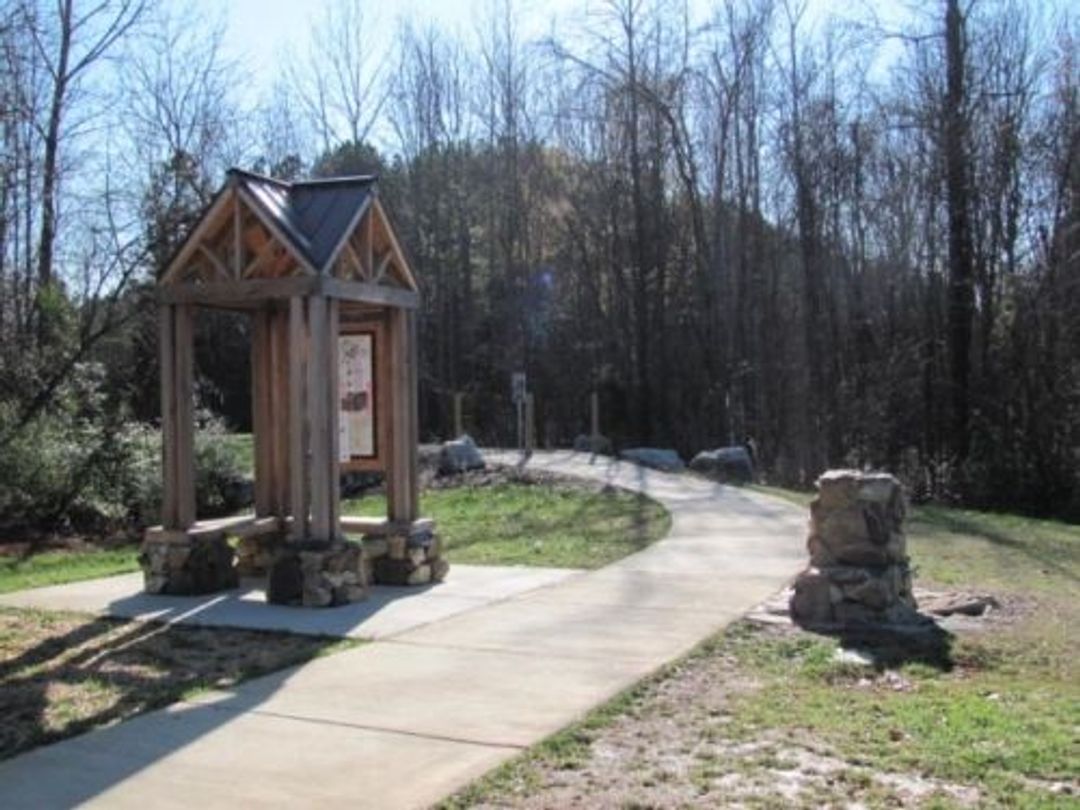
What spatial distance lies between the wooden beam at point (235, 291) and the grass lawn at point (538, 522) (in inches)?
139

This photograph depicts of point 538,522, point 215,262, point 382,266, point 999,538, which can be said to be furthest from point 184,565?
point 999,538

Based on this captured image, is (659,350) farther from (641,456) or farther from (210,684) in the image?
(210,684)

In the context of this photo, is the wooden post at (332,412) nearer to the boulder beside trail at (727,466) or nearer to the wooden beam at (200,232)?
the wooden beam at (200,232)

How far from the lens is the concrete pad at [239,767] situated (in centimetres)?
444

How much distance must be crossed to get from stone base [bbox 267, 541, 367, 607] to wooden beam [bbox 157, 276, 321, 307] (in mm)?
1952

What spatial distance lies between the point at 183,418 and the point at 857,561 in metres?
5.37

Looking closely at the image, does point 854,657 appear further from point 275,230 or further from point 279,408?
point 279,408

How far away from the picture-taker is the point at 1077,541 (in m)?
14.4

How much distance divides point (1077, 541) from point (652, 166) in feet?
80.7

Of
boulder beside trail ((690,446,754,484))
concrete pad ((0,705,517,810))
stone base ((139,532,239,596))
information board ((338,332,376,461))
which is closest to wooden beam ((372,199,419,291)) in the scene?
information board ((338,332,376,461))

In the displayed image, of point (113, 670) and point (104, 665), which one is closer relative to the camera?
point (113, 670)

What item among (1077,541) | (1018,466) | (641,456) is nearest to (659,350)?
(641,456)

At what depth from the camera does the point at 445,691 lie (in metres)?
6.11

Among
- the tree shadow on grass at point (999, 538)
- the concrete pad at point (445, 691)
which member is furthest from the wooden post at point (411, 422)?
the tree shadow on grass at point (999, 538)
